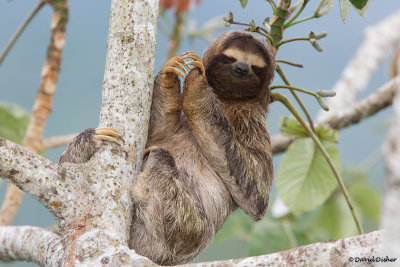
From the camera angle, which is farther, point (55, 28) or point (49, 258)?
point (55, 28)

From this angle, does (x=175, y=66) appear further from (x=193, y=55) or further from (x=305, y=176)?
(x=305, y=176)

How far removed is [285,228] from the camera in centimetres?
580

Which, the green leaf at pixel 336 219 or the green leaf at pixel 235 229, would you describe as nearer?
the green leaf at pixel 235 229

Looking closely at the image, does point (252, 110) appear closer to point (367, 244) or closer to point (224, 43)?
point (224, 43)

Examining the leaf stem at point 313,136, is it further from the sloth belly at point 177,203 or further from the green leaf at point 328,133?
the sloth belly at point 177,203

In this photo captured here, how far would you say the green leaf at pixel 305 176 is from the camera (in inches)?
189

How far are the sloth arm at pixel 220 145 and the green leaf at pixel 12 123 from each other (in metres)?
2.74

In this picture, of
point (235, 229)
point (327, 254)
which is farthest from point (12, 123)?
point (327, 254)

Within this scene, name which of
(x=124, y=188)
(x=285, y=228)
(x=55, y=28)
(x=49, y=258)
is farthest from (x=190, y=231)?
(x=55, y=28)

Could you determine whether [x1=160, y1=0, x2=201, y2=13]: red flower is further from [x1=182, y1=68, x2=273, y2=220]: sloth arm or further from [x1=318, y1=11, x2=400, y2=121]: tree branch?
[x1=182, y1=68, x2=273, y2=220]: sloth arm

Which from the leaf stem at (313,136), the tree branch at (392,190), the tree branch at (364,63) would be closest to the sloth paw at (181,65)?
the leaf stem at (313,136)

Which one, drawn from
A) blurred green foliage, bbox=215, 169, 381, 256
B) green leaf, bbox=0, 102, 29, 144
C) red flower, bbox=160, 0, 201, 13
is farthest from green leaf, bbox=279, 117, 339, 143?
red flower, bbox=160, 0, 201, 13

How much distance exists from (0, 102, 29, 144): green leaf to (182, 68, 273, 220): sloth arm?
274 centimetres

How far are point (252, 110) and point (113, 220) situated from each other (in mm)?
1863
